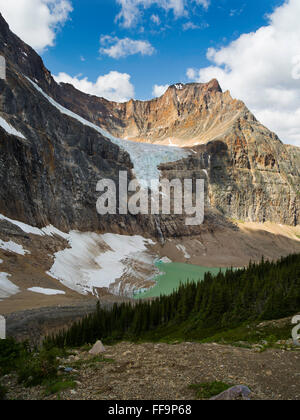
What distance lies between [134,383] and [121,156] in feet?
335

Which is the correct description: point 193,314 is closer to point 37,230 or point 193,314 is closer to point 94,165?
point 37,230

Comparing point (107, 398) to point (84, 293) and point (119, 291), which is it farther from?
point (119, 291)

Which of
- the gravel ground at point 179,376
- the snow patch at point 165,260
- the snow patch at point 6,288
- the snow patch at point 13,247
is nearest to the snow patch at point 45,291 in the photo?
the snow patch at point 6,288

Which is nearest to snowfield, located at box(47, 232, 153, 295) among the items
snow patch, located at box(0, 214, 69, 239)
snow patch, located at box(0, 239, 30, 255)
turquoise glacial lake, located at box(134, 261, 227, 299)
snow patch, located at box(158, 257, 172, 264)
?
snow patch, located at box(0, 214, 69, 239)

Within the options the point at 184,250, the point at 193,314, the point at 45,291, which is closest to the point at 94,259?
the point at 45,291

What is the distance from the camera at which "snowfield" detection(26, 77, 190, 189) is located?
108 m

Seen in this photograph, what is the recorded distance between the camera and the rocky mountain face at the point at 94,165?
61.2 meters

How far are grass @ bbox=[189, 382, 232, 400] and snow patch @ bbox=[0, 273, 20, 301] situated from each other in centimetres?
3068

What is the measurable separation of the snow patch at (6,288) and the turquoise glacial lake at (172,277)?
23.4 meters

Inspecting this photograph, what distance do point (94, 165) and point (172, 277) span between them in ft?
153

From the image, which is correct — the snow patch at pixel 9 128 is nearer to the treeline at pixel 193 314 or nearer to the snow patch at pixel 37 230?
the snow patch at pixel 37 230

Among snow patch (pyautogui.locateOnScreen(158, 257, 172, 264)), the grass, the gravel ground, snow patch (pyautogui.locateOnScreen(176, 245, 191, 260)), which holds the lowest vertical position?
snow patch (pyautogui.locateOnScreen(158, 257, 172, 264))

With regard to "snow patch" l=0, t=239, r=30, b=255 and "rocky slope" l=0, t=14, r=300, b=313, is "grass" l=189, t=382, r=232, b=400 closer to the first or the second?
"rocky slope" l=0, t=14, r=300, b=313
